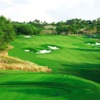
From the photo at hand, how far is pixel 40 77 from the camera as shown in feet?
107

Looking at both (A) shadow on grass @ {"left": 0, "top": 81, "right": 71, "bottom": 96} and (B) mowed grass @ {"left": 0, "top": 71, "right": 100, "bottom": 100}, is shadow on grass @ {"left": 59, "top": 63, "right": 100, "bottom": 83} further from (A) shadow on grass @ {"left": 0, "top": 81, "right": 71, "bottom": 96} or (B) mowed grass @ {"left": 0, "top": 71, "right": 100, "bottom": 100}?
(A) shadow on grass @ {"left": 0, "top": 81, "right": 71, "bottom": 96}

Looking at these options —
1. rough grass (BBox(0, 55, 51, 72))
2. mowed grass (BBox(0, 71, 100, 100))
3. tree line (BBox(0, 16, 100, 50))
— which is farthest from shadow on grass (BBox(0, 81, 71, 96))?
tree line (BBox(0, 16, 100, 50))

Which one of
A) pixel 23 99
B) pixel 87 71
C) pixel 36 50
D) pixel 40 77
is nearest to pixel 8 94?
pixel 23 99

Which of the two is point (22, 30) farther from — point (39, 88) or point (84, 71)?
point (39, 88)

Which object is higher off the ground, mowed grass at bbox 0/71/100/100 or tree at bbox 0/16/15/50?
tree at bbox 0/16/15/50

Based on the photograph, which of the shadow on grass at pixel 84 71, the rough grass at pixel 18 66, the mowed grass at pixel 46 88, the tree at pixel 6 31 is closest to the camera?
the mowed grass at pixel 46 88

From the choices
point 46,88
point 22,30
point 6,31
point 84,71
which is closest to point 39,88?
point 46,88

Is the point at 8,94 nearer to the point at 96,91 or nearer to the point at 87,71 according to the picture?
the point at 96,91

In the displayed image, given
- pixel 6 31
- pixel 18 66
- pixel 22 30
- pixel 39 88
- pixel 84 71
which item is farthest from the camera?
pixel 22 30

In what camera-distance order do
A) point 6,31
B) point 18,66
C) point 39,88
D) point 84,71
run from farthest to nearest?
point 6,31, point 18,66, point 84,71, point 39,88

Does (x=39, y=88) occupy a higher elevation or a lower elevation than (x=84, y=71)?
higher

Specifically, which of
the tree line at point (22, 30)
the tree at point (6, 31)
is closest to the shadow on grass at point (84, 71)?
the tree line at point (22, 30)

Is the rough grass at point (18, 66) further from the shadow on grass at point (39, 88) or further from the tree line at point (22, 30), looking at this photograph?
the tree line at point (22, 30)

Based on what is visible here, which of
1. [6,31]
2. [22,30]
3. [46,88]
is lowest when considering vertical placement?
[22,30]
